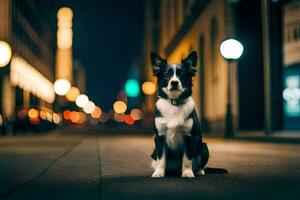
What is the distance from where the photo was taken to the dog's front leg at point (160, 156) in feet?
26.2

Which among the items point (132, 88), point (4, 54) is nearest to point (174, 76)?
point (4, 54)

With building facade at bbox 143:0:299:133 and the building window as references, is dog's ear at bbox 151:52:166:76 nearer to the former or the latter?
building facade at bbox 143:0:299:133

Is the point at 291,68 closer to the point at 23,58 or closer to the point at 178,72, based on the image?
the point at 178,72

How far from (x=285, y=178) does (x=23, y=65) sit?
58.6m

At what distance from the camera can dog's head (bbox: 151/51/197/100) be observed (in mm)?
7852

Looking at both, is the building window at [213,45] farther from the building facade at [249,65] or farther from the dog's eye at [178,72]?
the dog's eye at [178,72]

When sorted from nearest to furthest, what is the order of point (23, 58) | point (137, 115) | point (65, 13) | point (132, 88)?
point (23, 58)
point (132, 88)
point (137, 115)
point (65, 13)

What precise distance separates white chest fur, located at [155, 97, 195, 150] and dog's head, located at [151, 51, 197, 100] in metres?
0.15

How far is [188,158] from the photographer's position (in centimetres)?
802

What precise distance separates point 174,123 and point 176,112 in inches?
5.7

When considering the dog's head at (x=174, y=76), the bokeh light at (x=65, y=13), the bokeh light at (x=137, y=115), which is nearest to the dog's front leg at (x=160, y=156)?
the dog's head at (x=174, y=76)

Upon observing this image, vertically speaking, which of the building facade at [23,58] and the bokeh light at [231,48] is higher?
the building facade at [23,58]

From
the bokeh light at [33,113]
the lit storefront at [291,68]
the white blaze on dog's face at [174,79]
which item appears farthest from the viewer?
the bokeh light at [33,113]

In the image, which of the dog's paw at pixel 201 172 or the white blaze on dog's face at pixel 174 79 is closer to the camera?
the white blaze on dog's face at pixel 174 79
